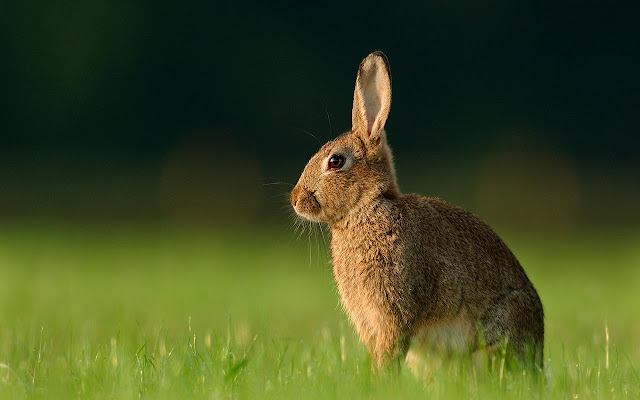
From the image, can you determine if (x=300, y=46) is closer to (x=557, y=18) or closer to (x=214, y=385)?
(x=557, y=18)

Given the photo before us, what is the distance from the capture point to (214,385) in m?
4.09

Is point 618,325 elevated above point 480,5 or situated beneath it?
situated beneath

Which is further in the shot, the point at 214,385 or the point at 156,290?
the point at 156,290

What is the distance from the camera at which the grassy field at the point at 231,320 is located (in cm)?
416

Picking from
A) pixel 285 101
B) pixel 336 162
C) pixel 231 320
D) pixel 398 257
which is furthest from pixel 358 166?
pixel 285 101

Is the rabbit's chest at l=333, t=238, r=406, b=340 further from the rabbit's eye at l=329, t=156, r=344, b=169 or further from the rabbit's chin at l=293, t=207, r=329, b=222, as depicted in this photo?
the rabbit's eye at l=329, t=156, r=344, b=169

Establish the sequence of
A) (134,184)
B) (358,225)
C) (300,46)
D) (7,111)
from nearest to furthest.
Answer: (358,225)
(134,184)
(7,111)
(300,46)

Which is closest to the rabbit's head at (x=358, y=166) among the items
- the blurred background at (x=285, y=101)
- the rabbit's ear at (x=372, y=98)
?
the rabbit's ear at (x=372, y=98)

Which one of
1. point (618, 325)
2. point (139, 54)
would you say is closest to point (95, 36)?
point (139, 54)

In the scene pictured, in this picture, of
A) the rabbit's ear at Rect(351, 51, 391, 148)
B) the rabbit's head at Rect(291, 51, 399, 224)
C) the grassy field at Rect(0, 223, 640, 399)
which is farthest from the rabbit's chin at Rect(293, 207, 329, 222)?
the rabbit's ear at Rect(351, 51, 391, 148)

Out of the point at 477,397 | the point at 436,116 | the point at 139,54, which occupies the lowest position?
the point at 477,397

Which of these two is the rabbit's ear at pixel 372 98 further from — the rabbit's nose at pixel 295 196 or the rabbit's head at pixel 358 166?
the rabbit's nose at pixel 295 196

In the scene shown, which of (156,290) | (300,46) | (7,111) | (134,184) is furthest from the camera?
(300,46)

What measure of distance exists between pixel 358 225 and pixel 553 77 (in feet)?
60.4
